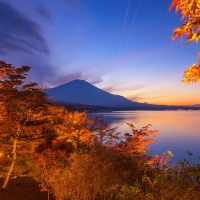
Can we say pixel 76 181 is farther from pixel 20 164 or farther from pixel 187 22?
pixel 20 164

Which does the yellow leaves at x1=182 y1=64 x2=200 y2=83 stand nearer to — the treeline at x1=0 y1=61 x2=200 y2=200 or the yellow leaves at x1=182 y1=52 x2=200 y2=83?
the yellow leaves at x1=182 y1=52 x2=200 y2=83

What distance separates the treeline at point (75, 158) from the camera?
4.64 metres

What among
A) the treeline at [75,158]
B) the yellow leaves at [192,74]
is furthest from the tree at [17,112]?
the yellow leaves at [192,74]

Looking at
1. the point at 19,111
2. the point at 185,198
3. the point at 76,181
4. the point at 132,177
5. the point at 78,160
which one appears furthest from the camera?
the point at 19,111

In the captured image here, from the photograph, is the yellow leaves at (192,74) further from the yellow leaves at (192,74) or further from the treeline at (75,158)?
the treeline at (75,158)

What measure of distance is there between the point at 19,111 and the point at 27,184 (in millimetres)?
3722

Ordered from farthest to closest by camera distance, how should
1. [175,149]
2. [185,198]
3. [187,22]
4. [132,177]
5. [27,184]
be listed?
[175,149] → [27,184] → [132,177] → [185,198] → [187,22]

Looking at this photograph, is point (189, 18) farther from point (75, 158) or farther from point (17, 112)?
point (17, 112)

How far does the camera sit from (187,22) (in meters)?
2.40

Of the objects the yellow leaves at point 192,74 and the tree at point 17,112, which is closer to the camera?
the yellow leaves at point 192,74

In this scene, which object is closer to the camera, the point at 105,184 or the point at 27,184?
the point at 105,184

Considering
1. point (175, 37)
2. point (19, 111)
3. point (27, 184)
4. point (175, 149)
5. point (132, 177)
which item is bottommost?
point (175, 149)

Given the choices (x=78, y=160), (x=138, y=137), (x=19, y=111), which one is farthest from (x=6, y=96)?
(x=78, y=160)

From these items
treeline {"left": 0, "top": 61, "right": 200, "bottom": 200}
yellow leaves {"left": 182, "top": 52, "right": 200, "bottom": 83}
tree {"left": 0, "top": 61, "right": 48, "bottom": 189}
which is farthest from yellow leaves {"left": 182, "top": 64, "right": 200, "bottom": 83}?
tree {"left": 0, "top": 61, "right": 48, "bottom": 189}
